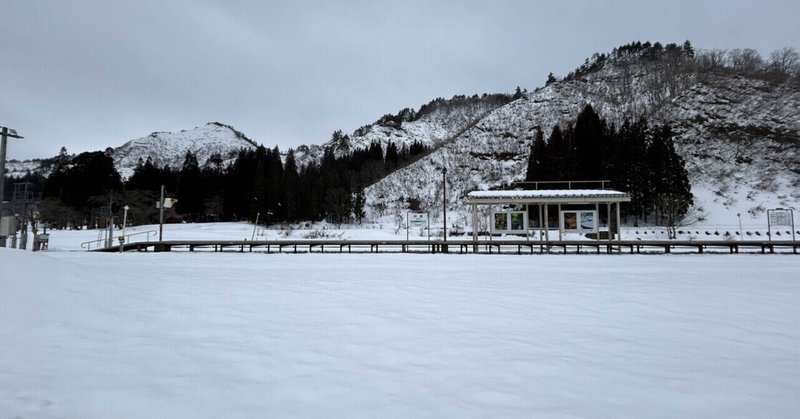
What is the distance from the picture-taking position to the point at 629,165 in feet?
133

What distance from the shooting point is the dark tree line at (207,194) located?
54.8 metres

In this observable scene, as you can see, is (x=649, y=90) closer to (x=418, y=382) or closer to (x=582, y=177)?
(x=582, y=177)

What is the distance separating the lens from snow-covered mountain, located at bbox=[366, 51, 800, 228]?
47562 millimetres

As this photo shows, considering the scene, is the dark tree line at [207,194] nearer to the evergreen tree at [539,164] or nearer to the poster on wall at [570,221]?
the evergreen tree at [539,164]

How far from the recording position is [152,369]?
3299mm

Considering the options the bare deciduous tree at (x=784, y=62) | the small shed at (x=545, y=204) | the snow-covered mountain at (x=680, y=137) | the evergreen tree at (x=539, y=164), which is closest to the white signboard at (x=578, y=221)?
the small shed at (x=545, y=204)

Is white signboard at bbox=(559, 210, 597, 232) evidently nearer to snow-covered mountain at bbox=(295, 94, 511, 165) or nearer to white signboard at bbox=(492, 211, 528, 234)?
white signboard at bbox=(492, 211, 528, 234)

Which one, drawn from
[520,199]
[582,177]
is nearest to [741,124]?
[582,177]

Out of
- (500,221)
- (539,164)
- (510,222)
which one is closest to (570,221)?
(510,222)

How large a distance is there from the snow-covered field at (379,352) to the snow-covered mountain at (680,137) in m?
45.2

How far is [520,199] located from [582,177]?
2508cm

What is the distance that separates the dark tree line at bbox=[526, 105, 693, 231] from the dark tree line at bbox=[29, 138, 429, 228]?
26.1 m

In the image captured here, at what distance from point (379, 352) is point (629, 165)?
44.2 metres

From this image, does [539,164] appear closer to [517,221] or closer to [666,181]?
[666,181]
